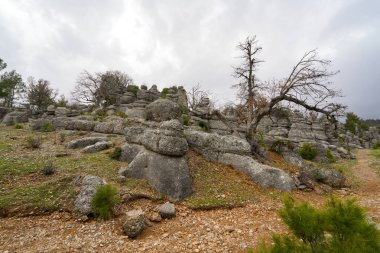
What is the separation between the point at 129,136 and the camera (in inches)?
538

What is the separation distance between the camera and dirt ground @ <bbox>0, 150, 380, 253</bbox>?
624 cm

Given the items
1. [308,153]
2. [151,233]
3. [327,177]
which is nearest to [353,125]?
[308,153]

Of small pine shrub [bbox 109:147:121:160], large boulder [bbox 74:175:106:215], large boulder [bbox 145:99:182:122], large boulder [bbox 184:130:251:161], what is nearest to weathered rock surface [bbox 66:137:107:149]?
small pine shrub [bbox 109:147:121:160]

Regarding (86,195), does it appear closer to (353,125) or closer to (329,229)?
(329,229)

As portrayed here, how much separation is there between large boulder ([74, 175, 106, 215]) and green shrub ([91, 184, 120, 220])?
28 centimetres

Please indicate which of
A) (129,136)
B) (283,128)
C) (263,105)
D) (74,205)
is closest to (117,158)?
(129,136)

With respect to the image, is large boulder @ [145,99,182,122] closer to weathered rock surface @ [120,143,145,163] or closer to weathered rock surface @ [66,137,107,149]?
weathered rock surface @ [66,137,107,149]

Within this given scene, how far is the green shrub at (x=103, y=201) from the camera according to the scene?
7535 millimetres

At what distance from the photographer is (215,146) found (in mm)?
13359

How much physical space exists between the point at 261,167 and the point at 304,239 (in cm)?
889

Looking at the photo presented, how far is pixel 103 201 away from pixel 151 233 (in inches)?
70.4

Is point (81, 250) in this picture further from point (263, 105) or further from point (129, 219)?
point (263, 105)

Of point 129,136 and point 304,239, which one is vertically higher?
point 129,136

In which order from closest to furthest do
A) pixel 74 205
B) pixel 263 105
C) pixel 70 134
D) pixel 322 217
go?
pixel 322 217 → pixel 74 205 → pixel 263 105 → pixel 70 134
